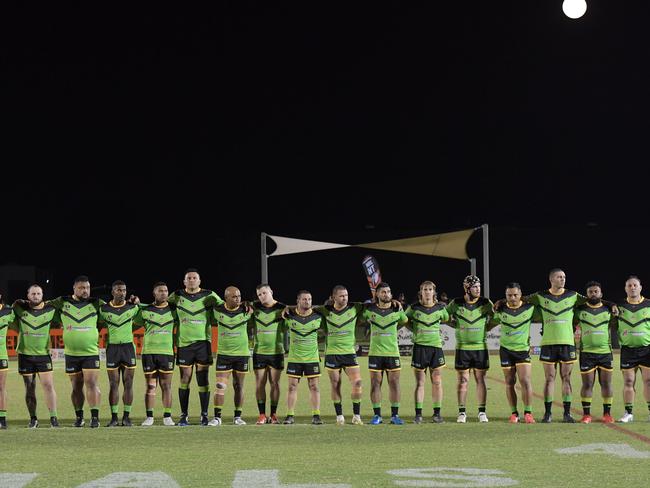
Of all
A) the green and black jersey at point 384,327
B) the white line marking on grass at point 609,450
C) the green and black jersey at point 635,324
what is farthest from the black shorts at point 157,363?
the green and black jersey at point 635,324

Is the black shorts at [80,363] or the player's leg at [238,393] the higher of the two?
the black shorts at [80,363]

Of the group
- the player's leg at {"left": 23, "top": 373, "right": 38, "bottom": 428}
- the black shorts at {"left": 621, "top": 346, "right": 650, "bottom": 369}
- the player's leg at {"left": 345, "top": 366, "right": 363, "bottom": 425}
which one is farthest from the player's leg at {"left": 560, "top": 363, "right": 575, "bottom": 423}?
the player's leg at {"left": 23, "top": 373, "right": 38, "bottom": 428}

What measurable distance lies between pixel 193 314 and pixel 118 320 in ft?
2.84

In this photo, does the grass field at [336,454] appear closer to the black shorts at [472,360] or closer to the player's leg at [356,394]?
the player's leg at [356,394]

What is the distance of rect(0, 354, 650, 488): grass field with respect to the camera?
7.94m

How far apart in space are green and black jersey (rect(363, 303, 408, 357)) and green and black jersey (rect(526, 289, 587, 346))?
164cm

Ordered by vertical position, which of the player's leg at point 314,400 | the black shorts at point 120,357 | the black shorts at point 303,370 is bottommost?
the player's leg at point 314,400

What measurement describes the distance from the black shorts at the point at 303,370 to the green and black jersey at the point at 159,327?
4.71 feet

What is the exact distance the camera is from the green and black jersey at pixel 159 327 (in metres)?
12.3

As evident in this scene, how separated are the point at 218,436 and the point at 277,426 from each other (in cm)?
112

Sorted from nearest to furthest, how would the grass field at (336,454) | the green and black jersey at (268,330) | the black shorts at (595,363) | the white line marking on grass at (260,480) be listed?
the white line marking on grass at (260,480) < the grass field at (336,454) < the black shorts at (595,363) < the green and black jersey at (268,330)

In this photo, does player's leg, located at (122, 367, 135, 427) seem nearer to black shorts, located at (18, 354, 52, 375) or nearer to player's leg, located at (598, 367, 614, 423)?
black shorts, located at (18, 354, 52, 375)

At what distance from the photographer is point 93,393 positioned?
39.0ft

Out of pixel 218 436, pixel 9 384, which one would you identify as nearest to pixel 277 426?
pixel 218 436
